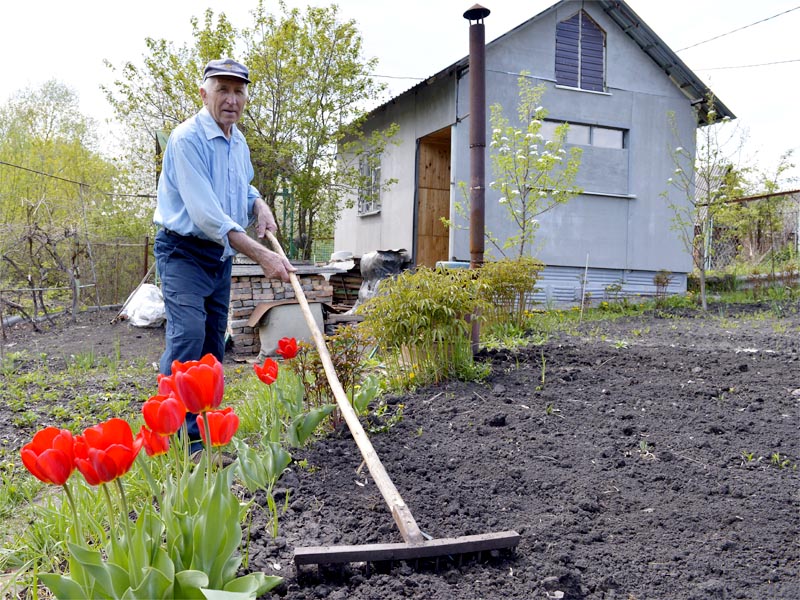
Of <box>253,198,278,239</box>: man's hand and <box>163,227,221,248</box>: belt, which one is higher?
<box>253,198,278,239</box>: man's hand

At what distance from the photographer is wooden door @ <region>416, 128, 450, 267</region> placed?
11.0 m

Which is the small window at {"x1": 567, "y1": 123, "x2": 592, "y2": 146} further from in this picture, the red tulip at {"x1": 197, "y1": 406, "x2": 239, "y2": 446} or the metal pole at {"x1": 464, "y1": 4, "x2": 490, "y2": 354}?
the red tulip at {"x1": 197, "y1": 406, "x2": 239, "y2": 446}

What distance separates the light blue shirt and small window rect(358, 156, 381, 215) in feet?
24.5

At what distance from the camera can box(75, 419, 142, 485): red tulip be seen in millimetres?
1113

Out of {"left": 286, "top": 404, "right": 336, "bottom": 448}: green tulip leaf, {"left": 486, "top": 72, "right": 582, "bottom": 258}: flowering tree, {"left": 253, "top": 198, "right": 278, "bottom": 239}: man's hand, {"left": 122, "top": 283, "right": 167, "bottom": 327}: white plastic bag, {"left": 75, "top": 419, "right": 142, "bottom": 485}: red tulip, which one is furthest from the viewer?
{"left": 122, "top": 283, "right": 167, "bottom": 327}: white plastic bag

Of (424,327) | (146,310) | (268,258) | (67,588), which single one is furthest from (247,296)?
(67,588)

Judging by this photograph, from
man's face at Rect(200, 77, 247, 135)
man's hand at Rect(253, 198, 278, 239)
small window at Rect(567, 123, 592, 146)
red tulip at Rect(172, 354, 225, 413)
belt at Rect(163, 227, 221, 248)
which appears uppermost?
small window at Rect(567, 123, 592, 146)

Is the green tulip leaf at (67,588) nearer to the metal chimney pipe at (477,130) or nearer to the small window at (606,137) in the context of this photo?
the metal chimney pipe at (477,130)

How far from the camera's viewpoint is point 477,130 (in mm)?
4574

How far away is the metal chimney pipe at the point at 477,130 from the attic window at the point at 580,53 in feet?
19.7

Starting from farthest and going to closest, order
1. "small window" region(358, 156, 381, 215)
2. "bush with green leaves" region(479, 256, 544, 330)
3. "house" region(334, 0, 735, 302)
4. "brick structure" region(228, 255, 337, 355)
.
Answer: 1. "small window" region(358, 156, 381, 215)
2. "house" region(334, 0, 735, 302)
3. "brick structure" region(228, 255, 337, 355)
4. "bush with green leaves" region(479, 256, 544, 330)

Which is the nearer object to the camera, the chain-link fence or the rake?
the rake

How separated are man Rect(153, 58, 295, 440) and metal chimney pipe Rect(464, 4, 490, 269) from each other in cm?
204

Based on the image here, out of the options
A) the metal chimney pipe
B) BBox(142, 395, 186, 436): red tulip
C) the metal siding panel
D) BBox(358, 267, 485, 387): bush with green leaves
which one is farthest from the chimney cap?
the metal siding panel
